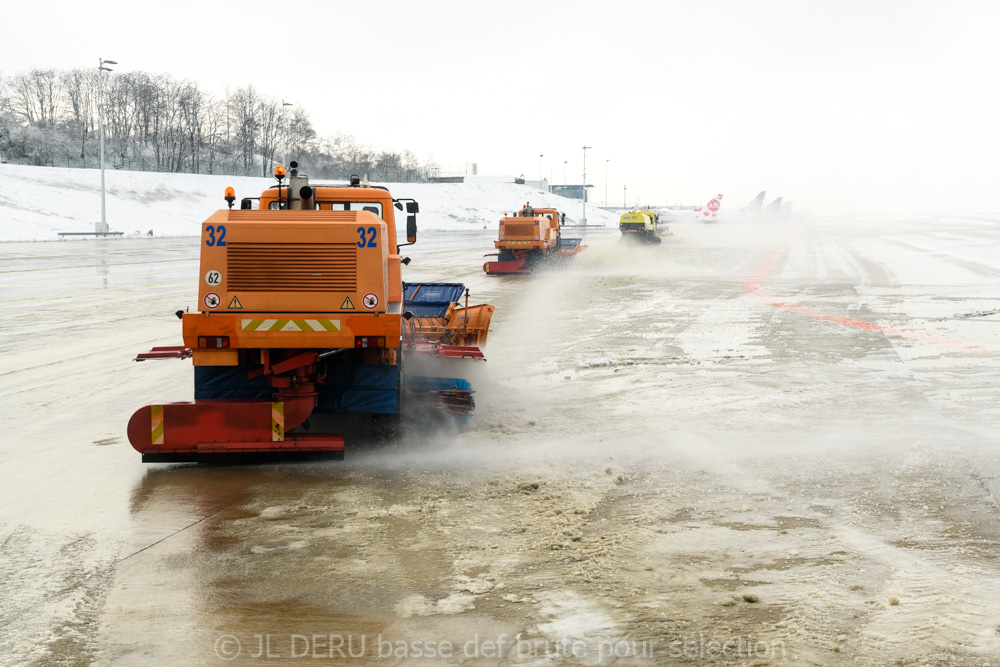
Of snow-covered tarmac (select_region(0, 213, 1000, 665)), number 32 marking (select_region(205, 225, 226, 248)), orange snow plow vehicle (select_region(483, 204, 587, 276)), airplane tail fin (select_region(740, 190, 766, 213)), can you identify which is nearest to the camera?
snow-covered tarmac (select_region(0, 213, 1000, 665))

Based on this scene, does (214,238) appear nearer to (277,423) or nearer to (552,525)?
(277,423)

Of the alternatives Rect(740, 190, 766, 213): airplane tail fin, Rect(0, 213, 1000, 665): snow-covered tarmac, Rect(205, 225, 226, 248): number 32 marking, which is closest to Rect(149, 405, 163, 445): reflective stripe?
Rect(0, 213, 1000, 665): snow-covered tarmac

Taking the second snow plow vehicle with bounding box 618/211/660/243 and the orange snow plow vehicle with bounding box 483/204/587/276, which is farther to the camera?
the second snow plow vehicle with bounding box 618/211/660/243

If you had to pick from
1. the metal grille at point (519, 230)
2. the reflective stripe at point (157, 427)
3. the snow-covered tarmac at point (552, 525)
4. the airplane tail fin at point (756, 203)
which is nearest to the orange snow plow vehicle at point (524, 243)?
the metal grille at point (519, 230)

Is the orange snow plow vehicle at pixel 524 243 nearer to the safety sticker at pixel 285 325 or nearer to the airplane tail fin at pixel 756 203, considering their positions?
the safety sticker at pixel 285 325

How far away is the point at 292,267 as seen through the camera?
7.31m

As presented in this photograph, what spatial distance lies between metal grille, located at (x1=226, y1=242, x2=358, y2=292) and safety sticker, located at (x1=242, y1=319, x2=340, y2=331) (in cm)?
26

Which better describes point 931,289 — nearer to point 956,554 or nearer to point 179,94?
point 956,554

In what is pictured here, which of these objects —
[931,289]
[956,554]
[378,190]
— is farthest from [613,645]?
[931,289]

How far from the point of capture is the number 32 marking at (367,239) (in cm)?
739

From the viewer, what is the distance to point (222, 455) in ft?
24.6

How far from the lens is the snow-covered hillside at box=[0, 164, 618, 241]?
55.6 m

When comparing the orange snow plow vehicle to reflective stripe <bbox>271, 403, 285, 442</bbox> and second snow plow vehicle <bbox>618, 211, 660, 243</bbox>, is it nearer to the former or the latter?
second snow plow vehicle <bbox>618, 211, 660, 243</bbox>

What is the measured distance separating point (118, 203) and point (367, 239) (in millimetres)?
68514
